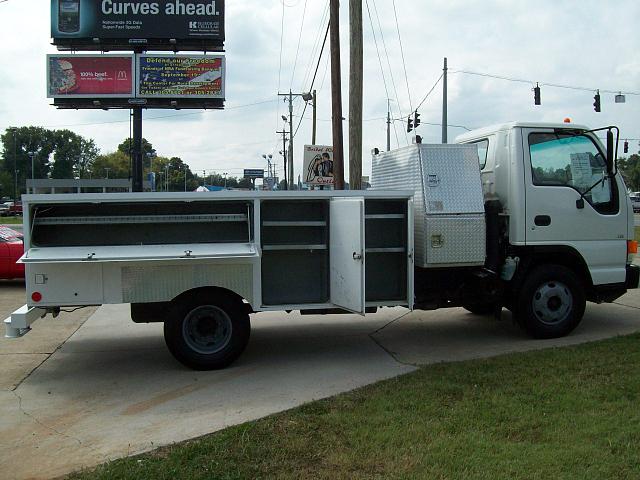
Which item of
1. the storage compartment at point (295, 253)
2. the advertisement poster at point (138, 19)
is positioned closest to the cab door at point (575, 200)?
the storage compartment at point (295, 253)

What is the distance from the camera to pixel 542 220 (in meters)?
7.39

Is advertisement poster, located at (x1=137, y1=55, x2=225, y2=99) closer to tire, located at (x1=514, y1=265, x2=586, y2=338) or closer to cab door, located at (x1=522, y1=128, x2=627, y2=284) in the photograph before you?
cab door, located at (x1=522, y1=128, x2=627, y2=284)

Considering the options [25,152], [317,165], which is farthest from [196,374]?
[25,152]

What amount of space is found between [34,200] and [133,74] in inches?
739

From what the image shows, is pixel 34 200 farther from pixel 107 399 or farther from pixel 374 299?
pixel 374 299

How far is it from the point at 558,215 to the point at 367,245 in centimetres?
240

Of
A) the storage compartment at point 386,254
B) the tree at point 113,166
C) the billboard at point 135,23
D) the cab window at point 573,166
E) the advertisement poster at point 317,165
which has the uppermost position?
the tree at point 113,166

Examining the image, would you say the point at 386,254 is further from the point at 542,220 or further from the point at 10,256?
the point at 10,256

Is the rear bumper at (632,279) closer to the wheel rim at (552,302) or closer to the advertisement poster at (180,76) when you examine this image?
the wheel rim at (552,302)

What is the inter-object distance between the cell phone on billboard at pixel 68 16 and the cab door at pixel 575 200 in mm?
20577

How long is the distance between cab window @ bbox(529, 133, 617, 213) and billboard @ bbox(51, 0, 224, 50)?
18.5m

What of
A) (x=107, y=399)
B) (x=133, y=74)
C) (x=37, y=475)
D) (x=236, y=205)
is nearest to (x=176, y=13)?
(x=133, y=74)

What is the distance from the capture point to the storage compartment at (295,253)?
6.82m

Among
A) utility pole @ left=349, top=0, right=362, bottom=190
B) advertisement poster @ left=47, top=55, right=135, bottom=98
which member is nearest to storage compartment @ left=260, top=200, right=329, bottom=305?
utility pole @ left=349, top=0, right=362, bottom=190
